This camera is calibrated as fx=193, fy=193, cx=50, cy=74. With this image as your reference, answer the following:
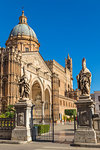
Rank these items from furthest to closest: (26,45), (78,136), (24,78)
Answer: (26,45) → (24,78) → (78,136)

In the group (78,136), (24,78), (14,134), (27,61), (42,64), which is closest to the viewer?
(78,136)

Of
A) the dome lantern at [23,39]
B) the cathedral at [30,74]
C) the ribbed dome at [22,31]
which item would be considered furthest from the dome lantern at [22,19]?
the ribbed dome at [22,31]

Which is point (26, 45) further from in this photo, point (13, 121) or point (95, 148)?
point (95, 148)

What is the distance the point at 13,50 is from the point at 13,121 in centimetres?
1852

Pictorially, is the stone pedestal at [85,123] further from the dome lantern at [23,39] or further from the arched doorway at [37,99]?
the dome lantern at [23,39]

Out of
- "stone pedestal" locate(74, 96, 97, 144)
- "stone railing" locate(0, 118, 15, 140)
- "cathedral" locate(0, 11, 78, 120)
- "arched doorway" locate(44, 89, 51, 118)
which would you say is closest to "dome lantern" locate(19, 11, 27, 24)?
"cathedral" locate(0, 11, 78, 120)

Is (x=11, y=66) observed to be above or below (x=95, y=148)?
above

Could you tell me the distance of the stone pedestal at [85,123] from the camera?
10.7 m

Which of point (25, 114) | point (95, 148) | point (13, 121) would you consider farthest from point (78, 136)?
point (13, 121)

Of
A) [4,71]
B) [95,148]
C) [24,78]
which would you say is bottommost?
[95,148]

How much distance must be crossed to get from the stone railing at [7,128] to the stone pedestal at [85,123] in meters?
4.46

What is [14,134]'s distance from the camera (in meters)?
12.3

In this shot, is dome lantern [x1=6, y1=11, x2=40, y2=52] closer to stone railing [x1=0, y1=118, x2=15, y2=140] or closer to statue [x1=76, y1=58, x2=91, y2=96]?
stone railing [x1=0, y1=118, x2=15, y2=140]

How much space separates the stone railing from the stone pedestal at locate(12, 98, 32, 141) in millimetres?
600
